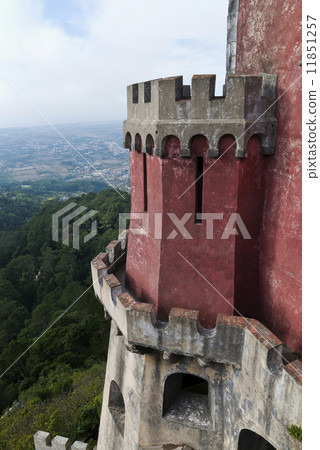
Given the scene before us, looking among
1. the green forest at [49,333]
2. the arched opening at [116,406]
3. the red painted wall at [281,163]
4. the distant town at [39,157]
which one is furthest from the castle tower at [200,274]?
the distant town at [39,157]

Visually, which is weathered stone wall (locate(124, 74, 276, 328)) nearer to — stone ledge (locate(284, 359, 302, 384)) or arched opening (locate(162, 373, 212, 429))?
stone ledge (locate(284, 359, 302, 384))

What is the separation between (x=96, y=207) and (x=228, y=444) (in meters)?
44.7

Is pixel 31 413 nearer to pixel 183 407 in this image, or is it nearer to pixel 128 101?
pixel 183 407

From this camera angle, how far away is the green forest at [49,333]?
16.0 metres

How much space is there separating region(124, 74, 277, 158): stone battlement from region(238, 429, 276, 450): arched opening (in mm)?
5309

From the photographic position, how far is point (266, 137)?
530 centimetres

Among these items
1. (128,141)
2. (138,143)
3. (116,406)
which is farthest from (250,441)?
(128,141)

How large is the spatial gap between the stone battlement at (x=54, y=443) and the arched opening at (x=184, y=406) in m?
7.21

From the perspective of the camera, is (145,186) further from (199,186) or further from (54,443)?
(54,443)

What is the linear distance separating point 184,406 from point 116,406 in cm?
281

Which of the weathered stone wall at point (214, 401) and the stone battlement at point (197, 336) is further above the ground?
the stone battlement at point (197, 336)

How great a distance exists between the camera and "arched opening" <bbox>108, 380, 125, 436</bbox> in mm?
8544

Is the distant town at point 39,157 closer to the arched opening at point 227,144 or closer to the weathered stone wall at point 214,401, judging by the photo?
the weathered stone wall at point 214,401

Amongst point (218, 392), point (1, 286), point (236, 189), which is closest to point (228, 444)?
point (218, 392)
